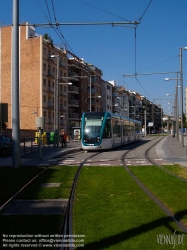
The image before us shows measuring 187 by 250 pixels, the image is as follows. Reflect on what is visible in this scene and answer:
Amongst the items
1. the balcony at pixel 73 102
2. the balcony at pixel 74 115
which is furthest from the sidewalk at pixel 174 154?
the balcony at pixel 73 102

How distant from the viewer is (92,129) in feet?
98.4

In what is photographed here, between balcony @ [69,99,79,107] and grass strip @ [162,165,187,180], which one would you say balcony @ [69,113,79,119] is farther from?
grass strip @ [162,165,187,180]

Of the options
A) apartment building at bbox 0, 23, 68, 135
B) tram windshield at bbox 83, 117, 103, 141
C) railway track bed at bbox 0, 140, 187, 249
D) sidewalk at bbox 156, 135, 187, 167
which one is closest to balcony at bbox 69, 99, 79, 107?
apartment building at bbox 0, 23, 68, 135

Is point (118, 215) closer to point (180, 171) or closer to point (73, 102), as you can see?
point (180, 171)

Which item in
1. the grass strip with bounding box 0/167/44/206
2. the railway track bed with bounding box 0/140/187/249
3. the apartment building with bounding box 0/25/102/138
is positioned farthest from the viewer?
the apartment building with bounding box 0/25/102/138

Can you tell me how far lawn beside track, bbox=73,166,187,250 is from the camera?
19.6 ft

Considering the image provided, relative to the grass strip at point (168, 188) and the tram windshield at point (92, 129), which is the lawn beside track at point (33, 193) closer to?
the grass strip at point (168, 188)

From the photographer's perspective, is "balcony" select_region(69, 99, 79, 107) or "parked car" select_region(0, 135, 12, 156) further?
"balcony" select_region(69, 99, 79, 107)

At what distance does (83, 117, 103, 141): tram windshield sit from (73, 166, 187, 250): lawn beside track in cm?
1784

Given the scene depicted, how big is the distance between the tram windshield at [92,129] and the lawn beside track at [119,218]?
1784 cm

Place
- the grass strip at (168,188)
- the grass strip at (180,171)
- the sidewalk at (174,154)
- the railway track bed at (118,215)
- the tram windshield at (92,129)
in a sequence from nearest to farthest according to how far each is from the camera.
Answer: the railway track bed at (118,215), the grass strip at (168,188), the grass strip at (180,171), the sidewalk at (174,154), the tram windshield at (92,129)

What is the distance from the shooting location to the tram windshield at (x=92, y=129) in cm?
3002

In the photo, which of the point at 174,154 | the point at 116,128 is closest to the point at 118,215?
the point at 174,154

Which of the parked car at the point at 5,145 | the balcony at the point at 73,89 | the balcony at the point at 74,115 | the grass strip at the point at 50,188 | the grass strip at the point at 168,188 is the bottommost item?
the grass strip at the point at 50,188
